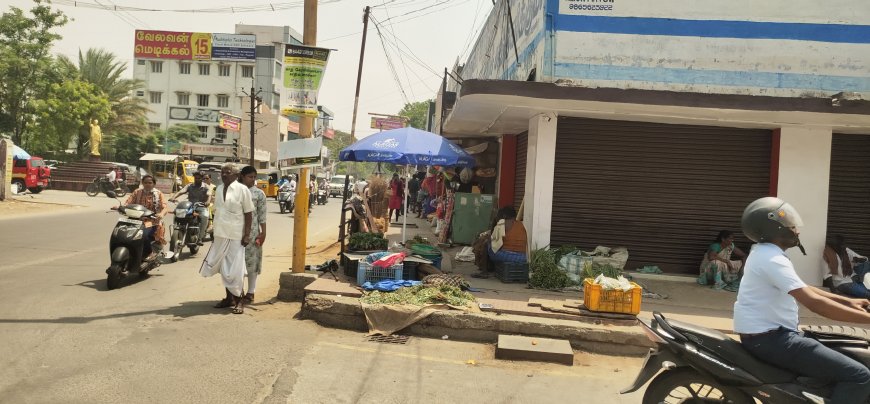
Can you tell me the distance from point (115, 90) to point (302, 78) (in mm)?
44911

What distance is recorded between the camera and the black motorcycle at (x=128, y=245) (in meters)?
7.94

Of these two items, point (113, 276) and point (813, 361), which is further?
point (113, 276)

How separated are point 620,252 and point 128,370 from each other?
23.5 feet

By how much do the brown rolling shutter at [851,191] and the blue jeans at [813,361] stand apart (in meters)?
7.52

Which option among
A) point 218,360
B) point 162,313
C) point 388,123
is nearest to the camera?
point 218,360

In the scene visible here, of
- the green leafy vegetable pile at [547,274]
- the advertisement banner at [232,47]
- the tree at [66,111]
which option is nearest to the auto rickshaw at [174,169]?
the tree at [66,111]

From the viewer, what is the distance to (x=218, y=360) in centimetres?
528

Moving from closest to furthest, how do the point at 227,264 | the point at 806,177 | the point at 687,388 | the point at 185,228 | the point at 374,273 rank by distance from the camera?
the point at 687,388 → the point at 227,264 → the point at 374,273 → the point at 806,177 → the point at 185,228

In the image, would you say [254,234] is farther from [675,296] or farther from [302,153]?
[675,296]

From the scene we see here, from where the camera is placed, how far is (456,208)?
14.0 meters

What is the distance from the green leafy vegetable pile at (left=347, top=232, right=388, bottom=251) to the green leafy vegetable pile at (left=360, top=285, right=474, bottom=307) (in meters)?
1.86

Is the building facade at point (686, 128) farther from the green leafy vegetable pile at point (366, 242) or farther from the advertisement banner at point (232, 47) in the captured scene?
the advertisement banner at point (232, 47)

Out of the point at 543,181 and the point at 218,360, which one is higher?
the point at 543,181

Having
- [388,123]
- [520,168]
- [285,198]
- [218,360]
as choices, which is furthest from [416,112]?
[218,360]
